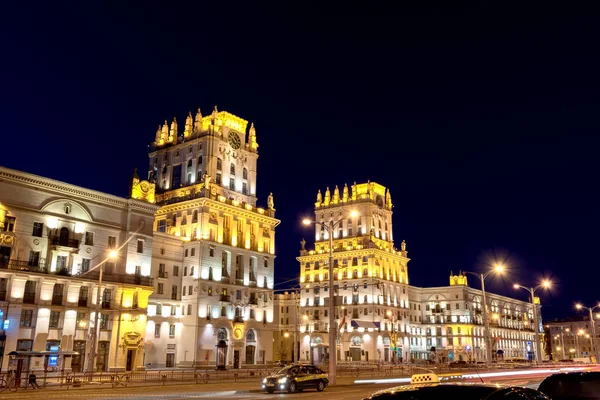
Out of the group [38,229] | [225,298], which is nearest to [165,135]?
[225,298]

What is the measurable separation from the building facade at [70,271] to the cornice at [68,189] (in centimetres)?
10

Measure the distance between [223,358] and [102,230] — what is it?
2612 centimetres

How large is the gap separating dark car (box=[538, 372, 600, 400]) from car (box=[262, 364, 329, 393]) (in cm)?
2200

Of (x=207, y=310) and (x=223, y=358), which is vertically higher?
(x=207, y=310)

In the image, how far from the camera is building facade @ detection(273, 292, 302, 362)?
372 feet

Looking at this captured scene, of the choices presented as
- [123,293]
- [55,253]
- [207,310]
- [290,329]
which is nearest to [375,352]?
[290,329]

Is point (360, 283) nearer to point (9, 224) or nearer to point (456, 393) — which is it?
point (9, 224)

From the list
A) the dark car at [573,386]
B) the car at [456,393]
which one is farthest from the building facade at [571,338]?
the car at [456,393]

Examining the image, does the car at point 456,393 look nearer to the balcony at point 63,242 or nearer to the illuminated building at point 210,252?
the balcony at point 63,242

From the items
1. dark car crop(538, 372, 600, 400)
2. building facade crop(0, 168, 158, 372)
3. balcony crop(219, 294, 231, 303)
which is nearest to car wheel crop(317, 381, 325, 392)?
dark car crop(538, 372, 600, 400)

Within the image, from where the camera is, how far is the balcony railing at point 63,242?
58.1 m

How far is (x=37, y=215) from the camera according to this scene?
189 feet

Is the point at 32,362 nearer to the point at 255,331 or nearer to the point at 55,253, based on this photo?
→ the point at 55,253

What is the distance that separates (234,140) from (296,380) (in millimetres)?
62223
